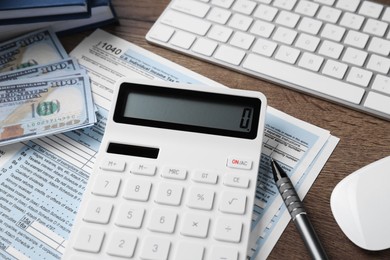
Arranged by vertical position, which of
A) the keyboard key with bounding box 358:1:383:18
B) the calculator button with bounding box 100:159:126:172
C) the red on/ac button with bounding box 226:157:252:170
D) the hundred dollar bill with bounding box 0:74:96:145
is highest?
the keyboard key with bounding box 358:1:383:18

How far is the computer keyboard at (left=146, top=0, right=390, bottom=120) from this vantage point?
0.54m

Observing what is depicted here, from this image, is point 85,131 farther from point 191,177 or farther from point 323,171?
point 323,171

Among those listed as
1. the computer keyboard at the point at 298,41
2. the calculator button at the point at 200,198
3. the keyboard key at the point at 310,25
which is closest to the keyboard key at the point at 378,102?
the computer keyboard at the point at 298,41

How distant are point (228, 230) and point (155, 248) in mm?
67

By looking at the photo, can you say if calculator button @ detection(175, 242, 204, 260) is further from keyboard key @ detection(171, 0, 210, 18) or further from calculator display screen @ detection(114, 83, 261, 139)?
keyboard key @ detection(171, 0, 210, 18)

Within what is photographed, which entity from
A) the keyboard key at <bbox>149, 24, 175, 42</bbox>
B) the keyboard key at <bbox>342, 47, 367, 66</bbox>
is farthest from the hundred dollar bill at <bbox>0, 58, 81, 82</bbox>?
the keyboard key at <bbox>342, 47, 367, 66</bbox>

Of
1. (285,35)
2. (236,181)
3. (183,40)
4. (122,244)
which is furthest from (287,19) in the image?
(122,244)

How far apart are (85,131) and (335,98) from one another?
28 centimetres

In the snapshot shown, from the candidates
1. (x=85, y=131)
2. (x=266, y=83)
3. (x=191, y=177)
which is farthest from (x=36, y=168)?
(x=266, y=83)

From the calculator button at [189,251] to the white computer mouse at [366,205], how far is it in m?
0.13

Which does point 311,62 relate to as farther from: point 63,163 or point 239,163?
point 63,163

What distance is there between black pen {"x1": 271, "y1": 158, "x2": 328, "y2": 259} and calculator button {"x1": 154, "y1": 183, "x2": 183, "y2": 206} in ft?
0.32

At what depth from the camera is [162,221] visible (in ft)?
1.44

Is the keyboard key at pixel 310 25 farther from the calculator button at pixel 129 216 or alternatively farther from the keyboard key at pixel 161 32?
the calculator button at pixel 129 216
